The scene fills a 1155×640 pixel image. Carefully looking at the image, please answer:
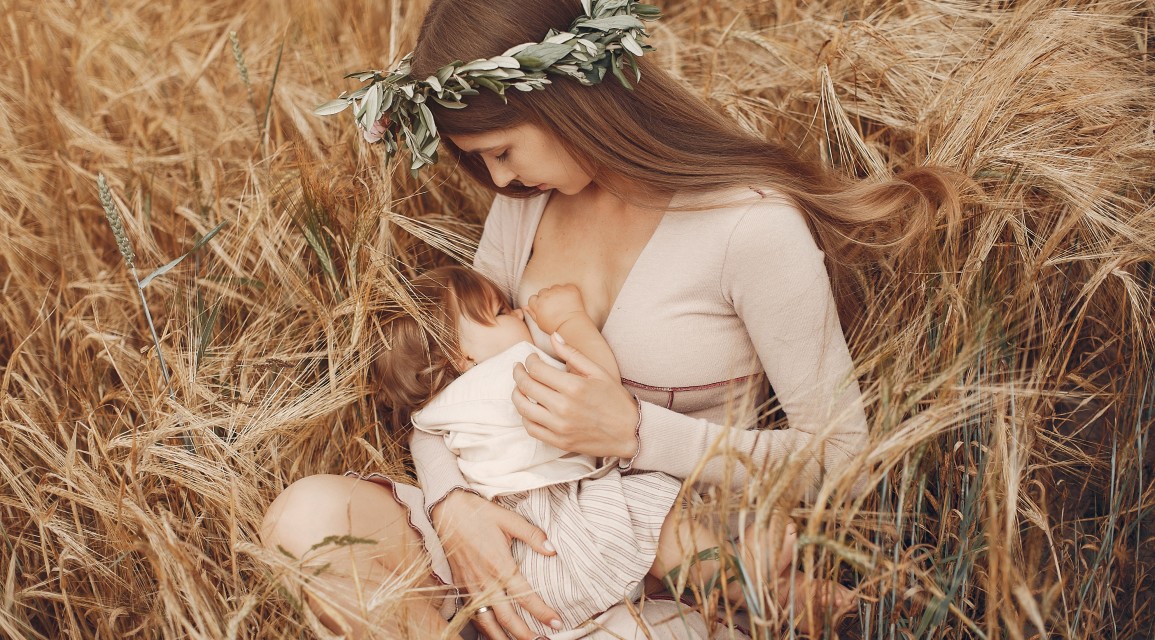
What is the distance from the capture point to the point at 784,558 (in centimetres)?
156

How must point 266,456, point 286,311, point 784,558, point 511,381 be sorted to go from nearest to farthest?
point 784,558, point 511,381, point 266,456, point 286,311

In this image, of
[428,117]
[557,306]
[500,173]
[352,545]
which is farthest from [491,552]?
[428,117]

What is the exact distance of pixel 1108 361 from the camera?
1.89m

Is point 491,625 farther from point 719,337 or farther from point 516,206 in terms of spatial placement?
point 516,206

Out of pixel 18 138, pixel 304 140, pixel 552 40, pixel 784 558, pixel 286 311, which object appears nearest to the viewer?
pixel 552 40

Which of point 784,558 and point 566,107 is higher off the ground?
point 566,107

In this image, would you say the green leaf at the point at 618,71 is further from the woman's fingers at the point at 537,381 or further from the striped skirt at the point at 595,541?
the striped skirt at the point at 595,541

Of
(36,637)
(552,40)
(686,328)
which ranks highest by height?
(552,40)

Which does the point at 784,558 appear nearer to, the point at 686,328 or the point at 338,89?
the point at 686,328

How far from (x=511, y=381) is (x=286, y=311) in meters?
0.70

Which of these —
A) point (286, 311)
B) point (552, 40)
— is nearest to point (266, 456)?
point (286, 311)

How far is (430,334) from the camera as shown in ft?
6.03

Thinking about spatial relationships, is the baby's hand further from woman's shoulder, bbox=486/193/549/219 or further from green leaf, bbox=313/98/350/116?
green leaf, bbox=313/98/350/116

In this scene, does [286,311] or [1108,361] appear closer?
[1108,361]
